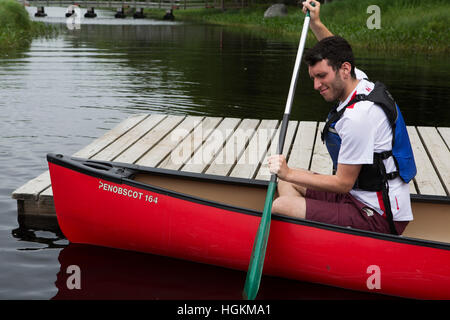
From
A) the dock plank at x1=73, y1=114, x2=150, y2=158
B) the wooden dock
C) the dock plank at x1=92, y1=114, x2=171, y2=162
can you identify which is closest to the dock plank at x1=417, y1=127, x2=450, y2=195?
the wooden dock

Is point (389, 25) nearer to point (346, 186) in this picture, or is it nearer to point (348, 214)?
point (348, 214)

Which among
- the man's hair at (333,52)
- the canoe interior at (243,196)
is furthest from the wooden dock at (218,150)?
the man's hair at (333,52)

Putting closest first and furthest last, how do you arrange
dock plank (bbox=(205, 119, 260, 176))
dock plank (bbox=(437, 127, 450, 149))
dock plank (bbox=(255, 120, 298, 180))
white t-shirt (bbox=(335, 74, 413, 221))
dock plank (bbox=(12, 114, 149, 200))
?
white t-shirt (bbox=(335, 74, 413, 221)) < dock plank (bbox=(12, 114, 149, 200)) < dock plank (bbox=(255, 120, 298, 180)) < dock plank (bbox=(205, 119, 260, 176)) < dock plank (bbox=(437, 127, 450, 149))

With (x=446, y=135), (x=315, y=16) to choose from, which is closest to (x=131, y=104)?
(x=446, y=135)

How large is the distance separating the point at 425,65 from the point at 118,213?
1335 centimetres

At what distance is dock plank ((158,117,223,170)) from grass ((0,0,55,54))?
12.3 m

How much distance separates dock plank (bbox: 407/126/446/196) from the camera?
5.32m

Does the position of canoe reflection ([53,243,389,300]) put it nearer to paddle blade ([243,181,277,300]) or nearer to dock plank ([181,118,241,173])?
paddle blade ([243,181,277,300])

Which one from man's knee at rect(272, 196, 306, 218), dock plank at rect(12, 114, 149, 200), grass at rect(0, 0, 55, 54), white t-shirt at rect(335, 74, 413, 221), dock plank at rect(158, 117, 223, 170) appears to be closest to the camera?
white t-shirt at rect(335, 74, 413, 221)

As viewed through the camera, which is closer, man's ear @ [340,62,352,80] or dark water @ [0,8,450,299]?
man's ear @ [340,62,352,80]

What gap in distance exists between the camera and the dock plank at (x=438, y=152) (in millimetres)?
5670

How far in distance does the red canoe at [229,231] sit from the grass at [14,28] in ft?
48.3

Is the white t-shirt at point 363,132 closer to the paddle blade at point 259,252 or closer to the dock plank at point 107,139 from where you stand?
the paddle blade at point 259,252

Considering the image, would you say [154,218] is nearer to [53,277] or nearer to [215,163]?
[53,277]
